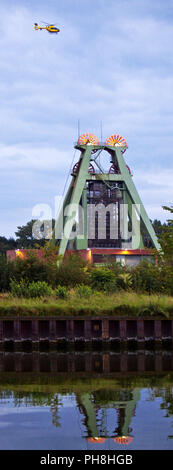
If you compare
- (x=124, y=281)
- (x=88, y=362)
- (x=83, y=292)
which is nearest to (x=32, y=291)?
(x=83, y=292)

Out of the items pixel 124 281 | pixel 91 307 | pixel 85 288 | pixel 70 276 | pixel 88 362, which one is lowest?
pixel 88 362

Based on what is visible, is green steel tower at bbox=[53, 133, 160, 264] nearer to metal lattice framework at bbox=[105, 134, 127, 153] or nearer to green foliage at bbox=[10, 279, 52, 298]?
metal lattice framework at bbox=[105, 134, 127, 153]

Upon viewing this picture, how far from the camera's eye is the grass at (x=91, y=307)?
27.0 m

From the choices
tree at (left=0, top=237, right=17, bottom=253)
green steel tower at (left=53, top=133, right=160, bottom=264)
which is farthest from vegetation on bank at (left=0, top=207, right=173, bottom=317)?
tree at (left=0, top=237, right=17, bottom=253)

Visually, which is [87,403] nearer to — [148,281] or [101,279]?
[148,281]

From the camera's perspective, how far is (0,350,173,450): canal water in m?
11.3

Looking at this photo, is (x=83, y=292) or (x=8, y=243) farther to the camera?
(x=8, y=243)

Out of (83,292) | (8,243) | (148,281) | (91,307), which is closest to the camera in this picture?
(91,307)

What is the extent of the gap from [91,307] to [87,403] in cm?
1274

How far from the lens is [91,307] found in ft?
89.7

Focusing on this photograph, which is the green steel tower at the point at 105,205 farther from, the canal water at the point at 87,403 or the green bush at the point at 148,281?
the canal water at the point at 87,403

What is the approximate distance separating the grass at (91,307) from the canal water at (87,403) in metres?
3.64

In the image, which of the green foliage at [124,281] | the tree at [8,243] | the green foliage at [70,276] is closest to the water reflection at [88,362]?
the green foliage at [124,281]
